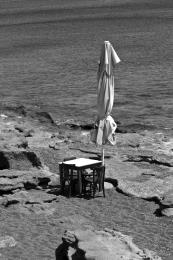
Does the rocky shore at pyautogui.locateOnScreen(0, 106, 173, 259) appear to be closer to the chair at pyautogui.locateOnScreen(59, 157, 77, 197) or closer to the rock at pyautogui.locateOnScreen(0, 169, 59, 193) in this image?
the rock at pyautogui.locateOnScreen(0, 169, 59, 193)

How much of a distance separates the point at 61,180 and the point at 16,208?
62.9 inches

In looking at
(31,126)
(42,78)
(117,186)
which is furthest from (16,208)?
(42,78)

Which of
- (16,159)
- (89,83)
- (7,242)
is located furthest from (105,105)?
(89,83)

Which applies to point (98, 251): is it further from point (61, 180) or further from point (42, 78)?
point (42, 78)

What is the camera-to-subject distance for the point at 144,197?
15805mm

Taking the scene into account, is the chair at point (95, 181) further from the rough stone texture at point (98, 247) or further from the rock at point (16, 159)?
the rough stone texture at point (98, 247)

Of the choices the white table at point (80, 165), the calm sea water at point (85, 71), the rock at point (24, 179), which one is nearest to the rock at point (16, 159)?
the rock at point (24, 179)

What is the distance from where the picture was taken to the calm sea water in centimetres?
3103

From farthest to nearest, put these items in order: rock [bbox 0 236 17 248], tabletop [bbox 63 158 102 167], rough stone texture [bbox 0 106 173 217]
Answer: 1. rough stone texture [bbox 0 106 173 217]
2. tabletop [bbox 63 158 102 167]
3. rock [bbox 0 236 17 248]

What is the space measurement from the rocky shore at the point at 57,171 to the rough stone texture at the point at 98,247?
17 cm

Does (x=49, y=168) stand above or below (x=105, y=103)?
below

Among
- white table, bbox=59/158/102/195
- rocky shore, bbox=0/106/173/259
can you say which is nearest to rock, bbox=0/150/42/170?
rocky shore, bbox=0/106/173/259

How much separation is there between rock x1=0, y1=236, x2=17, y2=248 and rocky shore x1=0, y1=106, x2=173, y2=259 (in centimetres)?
2

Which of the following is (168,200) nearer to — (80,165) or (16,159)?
(80,165)
